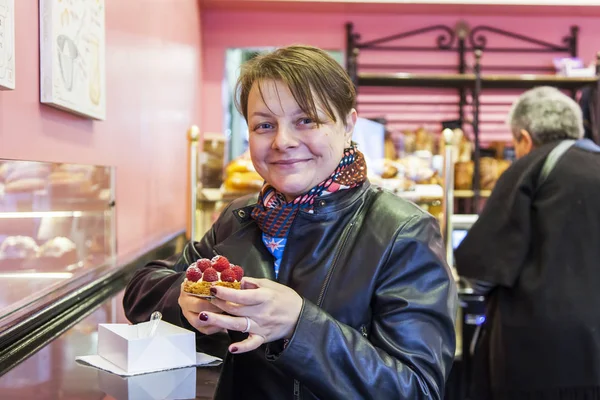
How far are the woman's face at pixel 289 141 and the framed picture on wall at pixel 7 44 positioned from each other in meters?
0.63

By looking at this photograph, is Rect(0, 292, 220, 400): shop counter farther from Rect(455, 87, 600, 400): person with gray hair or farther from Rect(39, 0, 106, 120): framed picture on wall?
Rect(455, 87, 600, 400): person with gray hair

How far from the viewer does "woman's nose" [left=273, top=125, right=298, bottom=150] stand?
3.92ft

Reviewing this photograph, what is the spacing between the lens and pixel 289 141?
1.20 metres

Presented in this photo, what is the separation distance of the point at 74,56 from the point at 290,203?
1144mm

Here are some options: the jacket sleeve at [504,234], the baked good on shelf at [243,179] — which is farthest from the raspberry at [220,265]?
the baked good on shelf at [243,179]

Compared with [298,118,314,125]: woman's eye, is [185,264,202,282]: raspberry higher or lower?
lower

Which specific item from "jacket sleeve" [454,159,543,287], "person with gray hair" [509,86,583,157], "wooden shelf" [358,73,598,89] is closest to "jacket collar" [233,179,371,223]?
"jacket sleeve" [454,159,543,287]

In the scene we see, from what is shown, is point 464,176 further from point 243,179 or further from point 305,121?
point 305,121

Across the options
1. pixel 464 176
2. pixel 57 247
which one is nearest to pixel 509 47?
pixel 464 176

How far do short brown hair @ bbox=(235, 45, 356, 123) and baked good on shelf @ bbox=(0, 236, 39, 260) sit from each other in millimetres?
730

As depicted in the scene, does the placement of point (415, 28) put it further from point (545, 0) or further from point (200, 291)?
point (200, 291)

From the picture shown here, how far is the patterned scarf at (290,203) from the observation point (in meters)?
1.24

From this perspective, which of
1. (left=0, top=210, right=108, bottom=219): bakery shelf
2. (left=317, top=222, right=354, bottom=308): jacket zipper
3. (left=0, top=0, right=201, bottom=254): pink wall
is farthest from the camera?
(left=0, top=0, right=201, bottom=254): pink wall

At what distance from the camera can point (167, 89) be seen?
13.3 feet
